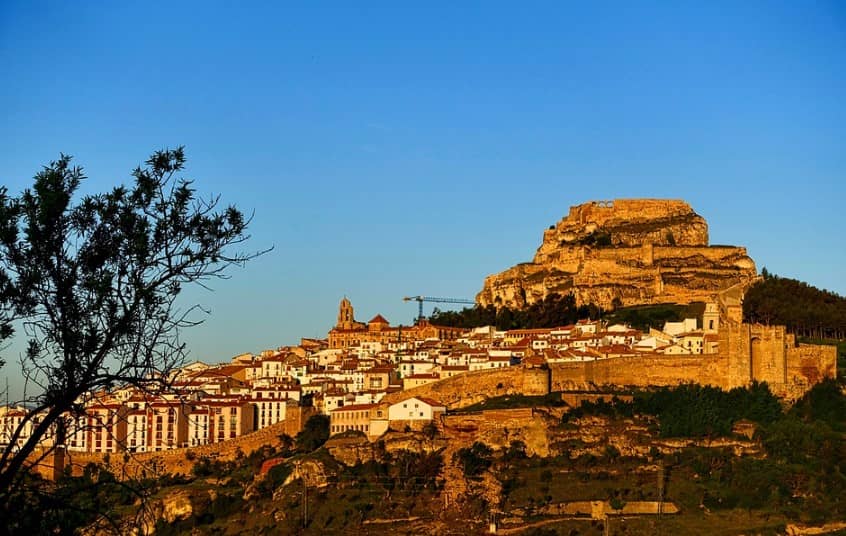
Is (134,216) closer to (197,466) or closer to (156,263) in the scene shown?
(156,263)

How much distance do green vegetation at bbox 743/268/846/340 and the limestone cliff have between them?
5.36m

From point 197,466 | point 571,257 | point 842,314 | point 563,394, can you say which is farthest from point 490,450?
point 571,257

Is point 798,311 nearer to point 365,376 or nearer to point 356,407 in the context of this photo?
point 365,376

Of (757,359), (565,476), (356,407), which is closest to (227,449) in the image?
(356,407)

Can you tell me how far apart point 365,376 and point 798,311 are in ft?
A: 67.4

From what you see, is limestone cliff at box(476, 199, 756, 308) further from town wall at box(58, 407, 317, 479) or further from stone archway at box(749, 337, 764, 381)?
town wall at box(58, 407, 317, 479)

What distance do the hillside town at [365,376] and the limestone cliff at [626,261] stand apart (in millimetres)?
7612

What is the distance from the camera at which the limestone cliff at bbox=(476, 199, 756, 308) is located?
7344 centimetres

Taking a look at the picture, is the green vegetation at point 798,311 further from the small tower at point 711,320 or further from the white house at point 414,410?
the white house at point 414,410

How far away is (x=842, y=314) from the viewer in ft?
211

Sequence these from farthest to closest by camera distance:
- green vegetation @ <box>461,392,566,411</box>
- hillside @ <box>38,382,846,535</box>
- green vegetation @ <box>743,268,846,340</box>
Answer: green vegetation @ <box>743,268,846,340</box> → green vegetation @ <box>461,392,566,411</box> → hillside @ <box>38,382,846,535</box>

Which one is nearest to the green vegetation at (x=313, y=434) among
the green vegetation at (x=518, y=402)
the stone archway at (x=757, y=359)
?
the green vegetation at (x=518, y=402)

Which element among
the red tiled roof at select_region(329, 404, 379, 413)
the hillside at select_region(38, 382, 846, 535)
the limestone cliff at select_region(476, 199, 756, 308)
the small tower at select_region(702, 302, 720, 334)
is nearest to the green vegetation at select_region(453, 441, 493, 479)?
the hillside at select_region(38, 382, 846, 535)

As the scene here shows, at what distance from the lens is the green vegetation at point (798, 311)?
62938 mm
